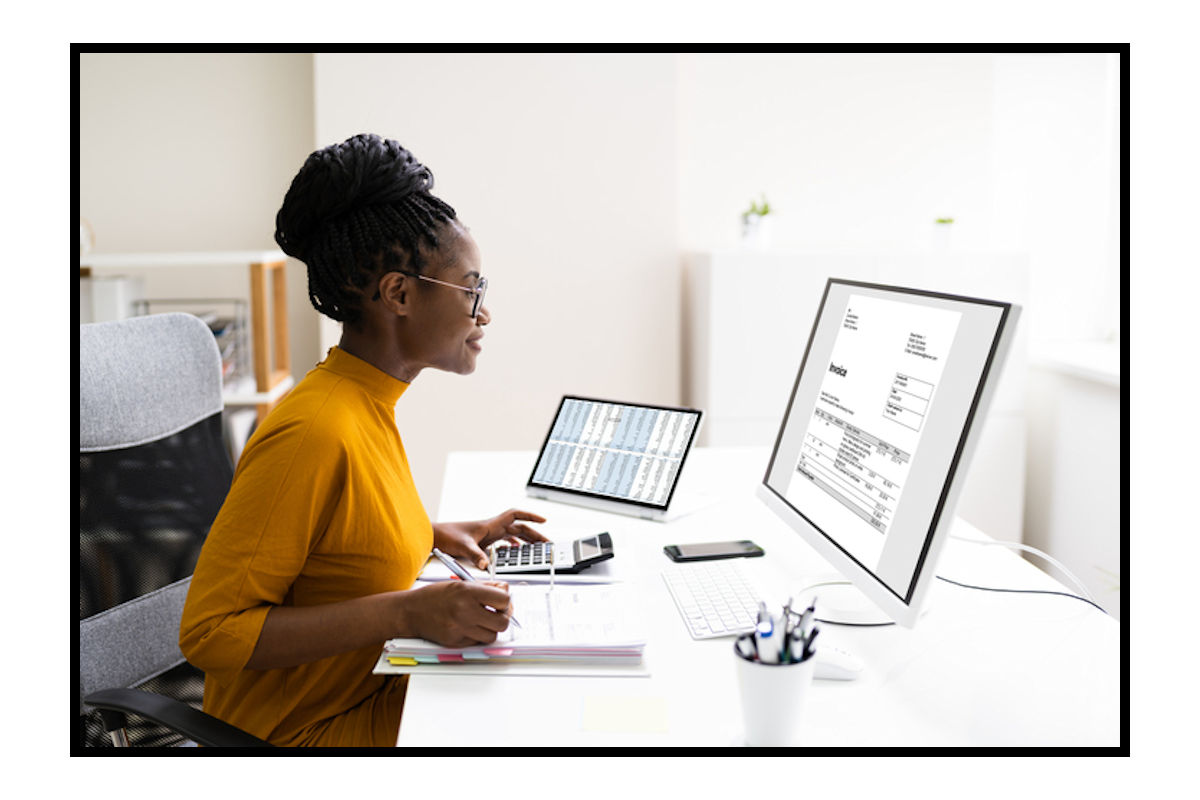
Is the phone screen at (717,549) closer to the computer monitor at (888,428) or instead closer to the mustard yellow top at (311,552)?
the computer monitor at (888,428)

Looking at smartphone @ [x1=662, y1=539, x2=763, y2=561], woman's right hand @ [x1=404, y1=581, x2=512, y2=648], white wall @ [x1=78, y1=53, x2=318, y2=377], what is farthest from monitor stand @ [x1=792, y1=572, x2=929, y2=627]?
white wall @ [x1=78, y1=53, x2=318, y2=377]

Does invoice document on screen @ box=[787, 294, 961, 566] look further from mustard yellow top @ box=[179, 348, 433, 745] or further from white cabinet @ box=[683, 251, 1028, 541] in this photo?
white cabinet @ box=[683, 251, 1028, 541]

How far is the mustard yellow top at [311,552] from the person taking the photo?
106 centimetres

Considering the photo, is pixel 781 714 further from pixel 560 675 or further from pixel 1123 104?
pixel 1123 104

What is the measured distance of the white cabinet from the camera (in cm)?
304

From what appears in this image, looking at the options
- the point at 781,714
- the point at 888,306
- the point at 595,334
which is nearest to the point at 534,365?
the point at 595,334

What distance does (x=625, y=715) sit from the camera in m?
0.99

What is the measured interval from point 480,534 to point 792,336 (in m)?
1.76

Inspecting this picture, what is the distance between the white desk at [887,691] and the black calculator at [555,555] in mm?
63

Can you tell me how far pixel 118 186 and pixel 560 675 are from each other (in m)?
2.79

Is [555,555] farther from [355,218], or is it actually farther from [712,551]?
[355,218]

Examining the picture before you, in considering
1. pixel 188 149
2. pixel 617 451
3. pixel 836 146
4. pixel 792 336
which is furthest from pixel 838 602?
pixel 188 149

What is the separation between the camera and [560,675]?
1075mm

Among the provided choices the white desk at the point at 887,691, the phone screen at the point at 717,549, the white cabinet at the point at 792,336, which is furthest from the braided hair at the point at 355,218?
the white cabinet at the point at 792,336
